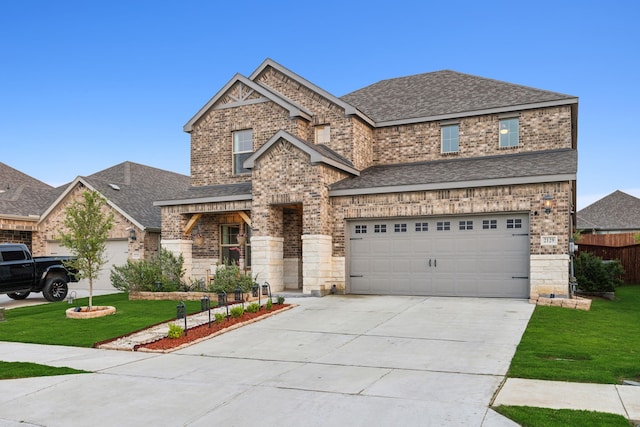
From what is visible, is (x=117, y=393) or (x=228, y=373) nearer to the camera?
(x=117, y=393)

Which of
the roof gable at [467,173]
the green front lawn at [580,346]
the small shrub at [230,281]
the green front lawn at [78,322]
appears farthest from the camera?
the small shrub at [230,281]

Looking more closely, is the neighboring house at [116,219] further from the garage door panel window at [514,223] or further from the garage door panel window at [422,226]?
the garage door panel window at [514,223]

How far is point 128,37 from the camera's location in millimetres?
23656

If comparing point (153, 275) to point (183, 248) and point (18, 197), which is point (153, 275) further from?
point (18, 197)

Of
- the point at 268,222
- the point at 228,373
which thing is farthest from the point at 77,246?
the point at 228,373

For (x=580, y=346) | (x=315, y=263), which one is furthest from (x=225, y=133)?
(x=580, y=346)

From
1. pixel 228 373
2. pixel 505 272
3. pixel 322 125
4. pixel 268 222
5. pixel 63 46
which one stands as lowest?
pixel 228 373

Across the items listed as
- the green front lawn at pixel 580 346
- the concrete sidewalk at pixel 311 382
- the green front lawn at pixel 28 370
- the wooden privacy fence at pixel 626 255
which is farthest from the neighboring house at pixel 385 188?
the green front lawn at pixel 28 370

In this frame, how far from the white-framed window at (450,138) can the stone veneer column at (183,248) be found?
10.6 m

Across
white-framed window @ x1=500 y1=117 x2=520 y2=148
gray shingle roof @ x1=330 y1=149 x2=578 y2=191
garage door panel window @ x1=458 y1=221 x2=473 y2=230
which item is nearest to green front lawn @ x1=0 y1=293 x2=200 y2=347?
gray shingle roof @ x1=330 y1=149 x2=578 y2=191

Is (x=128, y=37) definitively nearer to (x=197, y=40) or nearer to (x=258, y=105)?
(x=197, y=40)

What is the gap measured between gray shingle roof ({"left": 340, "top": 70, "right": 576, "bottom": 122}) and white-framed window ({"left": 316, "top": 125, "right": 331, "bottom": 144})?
7.21 ft

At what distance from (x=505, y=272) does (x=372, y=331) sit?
20.4 ft

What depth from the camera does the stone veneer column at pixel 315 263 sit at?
18.2 m
